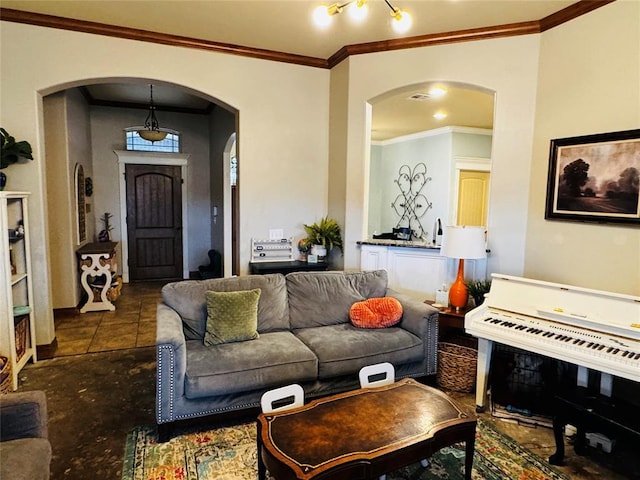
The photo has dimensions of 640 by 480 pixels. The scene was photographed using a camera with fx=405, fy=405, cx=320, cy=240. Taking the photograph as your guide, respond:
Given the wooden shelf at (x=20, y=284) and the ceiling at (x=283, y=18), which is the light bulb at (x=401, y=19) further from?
the wooden shelf at (x=20, y=284)

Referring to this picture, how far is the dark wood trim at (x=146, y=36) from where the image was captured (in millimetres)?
3412

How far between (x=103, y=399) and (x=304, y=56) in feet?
12.1

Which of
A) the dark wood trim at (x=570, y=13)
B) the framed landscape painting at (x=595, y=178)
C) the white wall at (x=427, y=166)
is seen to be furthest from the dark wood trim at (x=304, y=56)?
the white wall at (x=427, y=166)

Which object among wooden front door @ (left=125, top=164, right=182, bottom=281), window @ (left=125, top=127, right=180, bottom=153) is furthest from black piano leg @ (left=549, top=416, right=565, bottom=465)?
window @ (left=125, top=127, right=180, bottom=153)

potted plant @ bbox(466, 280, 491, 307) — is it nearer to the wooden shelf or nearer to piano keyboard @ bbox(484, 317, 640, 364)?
piano keyboard @ bbox(484, 317, 640, 364)

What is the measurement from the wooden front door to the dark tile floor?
2.33 m

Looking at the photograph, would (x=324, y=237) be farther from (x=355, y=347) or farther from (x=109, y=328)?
(x=109, y=328)

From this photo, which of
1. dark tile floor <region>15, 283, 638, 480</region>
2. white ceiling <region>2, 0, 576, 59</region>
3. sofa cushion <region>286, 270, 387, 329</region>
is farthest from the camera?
sofa cushion <region>286, 270, 387, 329</region>

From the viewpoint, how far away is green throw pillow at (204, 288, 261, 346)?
9.36ft

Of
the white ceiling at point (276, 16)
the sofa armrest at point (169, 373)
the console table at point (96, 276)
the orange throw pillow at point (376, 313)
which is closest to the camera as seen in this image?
the sofa armrest at point (169, 373)

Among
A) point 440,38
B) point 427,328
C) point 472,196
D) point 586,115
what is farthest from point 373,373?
point 472,196

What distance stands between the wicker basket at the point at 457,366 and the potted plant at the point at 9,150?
3760 millimetres

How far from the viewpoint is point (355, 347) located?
9.56 ft

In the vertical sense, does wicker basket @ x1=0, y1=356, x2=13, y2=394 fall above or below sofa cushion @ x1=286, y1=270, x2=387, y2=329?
below
